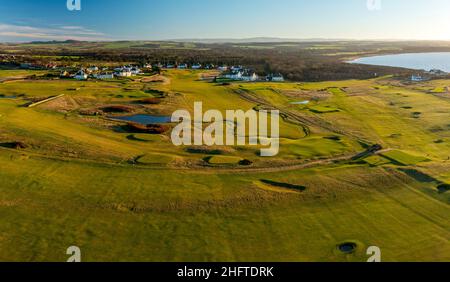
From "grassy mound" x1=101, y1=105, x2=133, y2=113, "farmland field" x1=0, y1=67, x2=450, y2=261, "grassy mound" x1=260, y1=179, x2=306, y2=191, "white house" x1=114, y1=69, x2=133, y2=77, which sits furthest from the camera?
"white house" x1=114, y1=69, x2=133, y2=77

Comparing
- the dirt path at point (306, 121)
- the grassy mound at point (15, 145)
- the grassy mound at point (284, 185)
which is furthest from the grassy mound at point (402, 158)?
the grassy mound at point (15, 145)

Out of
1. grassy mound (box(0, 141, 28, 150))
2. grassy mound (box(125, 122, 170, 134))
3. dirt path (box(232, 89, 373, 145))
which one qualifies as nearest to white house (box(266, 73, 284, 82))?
dirt path (box(232, 89, 373, 145))

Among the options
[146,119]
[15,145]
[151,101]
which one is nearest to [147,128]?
[146,119]

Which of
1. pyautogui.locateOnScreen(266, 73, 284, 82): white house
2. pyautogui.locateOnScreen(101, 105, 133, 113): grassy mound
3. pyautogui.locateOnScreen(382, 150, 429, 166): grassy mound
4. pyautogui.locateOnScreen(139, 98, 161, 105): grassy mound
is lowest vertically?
pyautogui.locateOnScreen(382, 150, 429, 166): grassy mound

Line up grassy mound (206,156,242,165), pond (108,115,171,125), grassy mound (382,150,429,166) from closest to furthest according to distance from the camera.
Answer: grassy mound (206,156,242,165) → grassy mound (382,150,429,166) → pond (108,115,171,125)

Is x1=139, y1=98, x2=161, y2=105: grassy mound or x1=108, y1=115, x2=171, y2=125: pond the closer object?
x1=108, y1=115, x2=171, y2=125: pond

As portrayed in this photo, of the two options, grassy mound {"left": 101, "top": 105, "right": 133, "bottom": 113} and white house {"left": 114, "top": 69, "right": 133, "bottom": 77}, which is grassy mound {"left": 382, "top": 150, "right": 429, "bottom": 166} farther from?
white house {"left": 114, "top": 69, "right": 133, "bottom": 77}

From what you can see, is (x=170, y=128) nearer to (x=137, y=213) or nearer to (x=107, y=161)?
(x=107, y=161)

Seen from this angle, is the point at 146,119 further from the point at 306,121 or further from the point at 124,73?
the point at 124,73

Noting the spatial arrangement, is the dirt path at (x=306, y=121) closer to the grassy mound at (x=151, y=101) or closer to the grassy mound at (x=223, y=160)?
the grassy mound at (x=223, y=160)
